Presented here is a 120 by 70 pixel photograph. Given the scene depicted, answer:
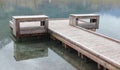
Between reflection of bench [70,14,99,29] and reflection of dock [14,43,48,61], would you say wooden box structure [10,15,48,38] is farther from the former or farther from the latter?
reflection of bench [70,14,99,29]

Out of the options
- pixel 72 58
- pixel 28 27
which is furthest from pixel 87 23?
pixel 72 58

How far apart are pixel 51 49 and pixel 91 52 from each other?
2780 mm

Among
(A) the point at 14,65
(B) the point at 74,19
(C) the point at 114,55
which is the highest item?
(B) the point at 74,19

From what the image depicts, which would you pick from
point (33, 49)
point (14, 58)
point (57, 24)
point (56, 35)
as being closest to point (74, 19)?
point (57, 24)

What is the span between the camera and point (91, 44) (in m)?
8.17

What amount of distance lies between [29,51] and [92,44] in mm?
2567

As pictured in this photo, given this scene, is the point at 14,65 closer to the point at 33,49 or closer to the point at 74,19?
the point at 33,49

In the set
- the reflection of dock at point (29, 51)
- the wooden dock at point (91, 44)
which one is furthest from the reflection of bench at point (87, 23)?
the reflection of dock at point (29, 51)

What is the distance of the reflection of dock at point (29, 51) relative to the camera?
28.5ft

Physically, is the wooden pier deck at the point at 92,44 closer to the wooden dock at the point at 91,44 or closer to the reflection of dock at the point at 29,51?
the wooden dock at the point at 91,44

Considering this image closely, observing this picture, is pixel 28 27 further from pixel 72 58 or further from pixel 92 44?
pixel 92 44

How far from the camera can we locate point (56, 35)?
10.0m

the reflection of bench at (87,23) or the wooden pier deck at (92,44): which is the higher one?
the reflection of bench at (87,23)

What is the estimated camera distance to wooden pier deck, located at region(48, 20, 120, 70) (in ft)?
21.6
